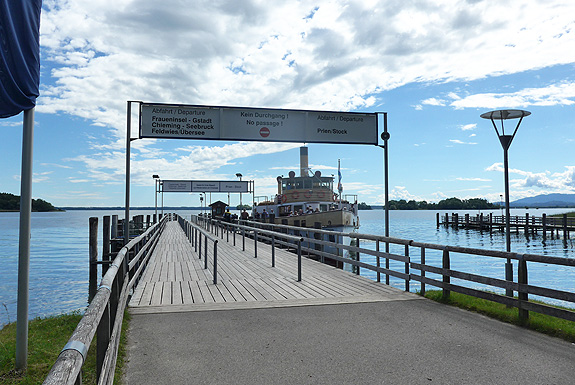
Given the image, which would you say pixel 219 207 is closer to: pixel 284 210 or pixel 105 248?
pixel 284 210

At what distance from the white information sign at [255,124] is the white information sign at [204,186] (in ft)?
146

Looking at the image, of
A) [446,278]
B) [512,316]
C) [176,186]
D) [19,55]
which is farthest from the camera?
[176,186]

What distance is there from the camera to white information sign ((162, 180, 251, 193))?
56934 millimetres

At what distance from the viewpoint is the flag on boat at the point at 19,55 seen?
3680mm

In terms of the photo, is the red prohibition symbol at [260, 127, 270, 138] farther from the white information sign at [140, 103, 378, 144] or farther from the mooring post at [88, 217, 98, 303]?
the mooring post at [88, 217, 98, 303]

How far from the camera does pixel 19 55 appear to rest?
388 centimetres

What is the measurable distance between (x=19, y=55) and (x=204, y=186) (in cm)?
5680

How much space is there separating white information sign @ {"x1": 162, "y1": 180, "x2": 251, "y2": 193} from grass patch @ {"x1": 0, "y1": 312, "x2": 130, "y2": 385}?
49.4m

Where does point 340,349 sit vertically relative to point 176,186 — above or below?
below

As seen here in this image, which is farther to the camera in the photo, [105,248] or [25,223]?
[105,248]

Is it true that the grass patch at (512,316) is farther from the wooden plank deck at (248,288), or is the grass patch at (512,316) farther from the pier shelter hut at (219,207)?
the pier shelter hut at (219,207)

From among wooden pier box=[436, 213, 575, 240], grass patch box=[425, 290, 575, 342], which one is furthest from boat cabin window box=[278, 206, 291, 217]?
grass patch box=[425, 290, 575, 342]

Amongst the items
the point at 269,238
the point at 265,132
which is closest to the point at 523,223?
the point at 269,238

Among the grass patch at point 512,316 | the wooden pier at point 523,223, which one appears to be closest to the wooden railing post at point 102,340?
the grass patch at point 512,316
